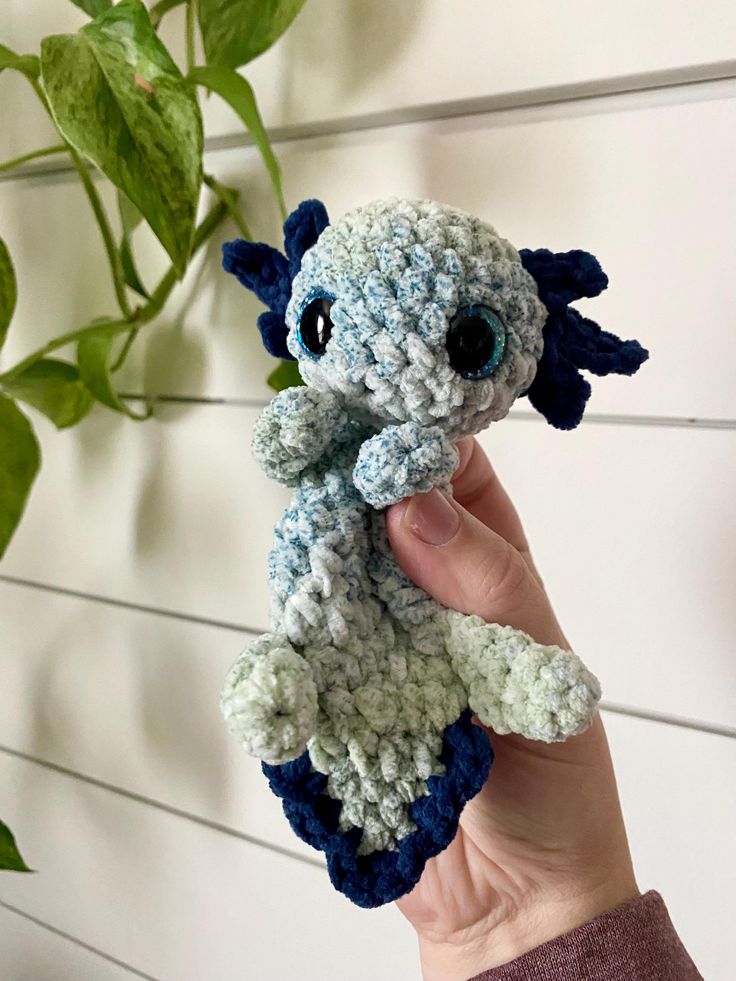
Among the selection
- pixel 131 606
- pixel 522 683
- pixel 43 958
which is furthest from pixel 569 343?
pixel 43 958

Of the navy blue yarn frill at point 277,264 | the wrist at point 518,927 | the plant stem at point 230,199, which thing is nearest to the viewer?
the navy blue yarn frill at point 277,264

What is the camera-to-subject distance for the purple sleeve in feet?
1.57

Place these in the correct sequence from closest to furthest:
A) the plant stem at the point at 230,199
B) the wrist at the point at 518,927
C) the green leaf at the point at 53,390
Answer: the wrist at the point at 518,927 < the plant stem at the point at 230,199 < the green leaf at the point at 53,390

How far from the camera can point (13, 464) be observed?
2.55 feet

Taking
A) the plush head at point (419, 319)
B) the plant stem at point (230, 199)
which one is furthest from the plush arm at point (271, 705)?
the plant stem at point (230, 199)

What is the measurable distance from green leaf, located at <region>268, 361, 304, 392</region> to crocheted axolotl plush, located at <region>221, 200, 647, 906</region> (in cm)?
30

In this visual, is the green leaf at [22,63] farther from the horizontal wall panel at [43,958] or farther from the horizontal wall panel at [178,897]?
the horizontal wall panel at [43,958]

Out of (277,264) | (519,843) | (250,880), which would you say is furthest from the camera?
(250,880)

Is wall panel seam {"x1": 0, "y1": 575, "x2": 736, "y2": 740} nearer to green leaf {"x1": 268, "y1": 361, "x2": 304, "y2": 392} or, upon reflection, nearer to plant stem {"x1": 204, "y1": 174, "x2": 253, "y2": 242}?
green leaf {"x1": 268, "y1": 361, "x2": 304, "y2": 392}

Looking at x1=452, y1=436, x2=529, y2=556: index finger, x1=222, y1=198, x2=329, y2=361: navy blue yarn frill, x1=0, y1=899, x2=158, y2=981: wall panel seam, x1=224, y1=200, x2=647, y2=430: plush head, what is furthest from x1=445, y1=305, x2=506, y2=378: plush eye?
x1=0, y1=899, x2=158, y2=981: wall panel seam

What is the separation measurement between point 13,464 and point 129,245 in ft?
0.83

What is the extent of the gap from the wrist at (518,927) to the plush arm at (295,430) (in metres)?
0.36

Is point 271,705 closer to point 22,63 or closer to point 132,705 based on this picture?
point 22,63

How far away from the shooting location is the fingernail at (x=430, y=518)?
37cm
